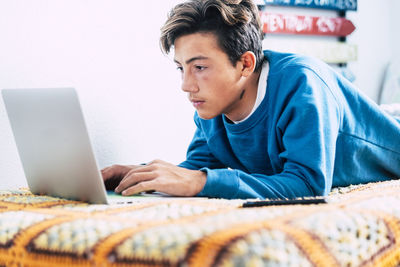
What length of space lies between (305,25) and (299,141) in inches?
54.1

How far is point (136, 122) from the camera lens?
1.25 metres

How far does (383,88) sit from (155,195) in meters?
1.96

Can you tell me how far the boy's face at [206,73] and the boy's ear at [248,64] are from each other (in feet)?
0.04

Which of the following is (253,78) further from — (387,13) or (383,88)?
(387,13)

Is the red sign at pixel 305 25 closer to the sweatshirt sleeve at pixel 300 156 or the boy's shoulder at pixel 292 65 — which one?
the boy's shoulder at pixel 292 65

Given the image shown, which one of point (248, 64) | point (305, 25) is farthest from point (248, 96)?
point (305, 25)

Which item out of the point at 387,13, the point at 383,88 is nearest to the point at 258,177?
the point at 383,88

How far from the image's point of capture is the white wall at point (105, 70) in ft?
3.37

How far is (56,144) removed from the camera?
0.74 metres

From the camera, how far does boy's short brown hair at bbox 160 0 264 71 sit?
1.05 m

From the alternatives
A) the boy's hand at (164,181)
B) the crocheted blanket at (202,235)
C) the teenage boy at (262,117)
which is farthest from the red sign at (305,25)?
the crocheted blanket at (202,235)

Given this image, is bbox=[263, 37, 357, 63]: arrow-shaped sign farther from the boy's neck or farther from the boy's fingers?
the boy's fingers

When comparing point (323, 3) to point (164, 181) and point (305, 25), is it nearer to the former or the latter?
point (305, 25)

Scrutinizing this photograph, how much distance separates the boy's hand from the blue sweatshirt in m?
0.02
